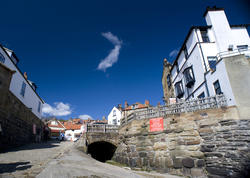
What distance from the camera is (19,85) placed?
51.3ft

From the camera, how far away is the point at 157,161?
38.0ft

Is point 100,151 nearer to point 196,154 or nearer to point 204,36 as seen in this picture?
point 196,154

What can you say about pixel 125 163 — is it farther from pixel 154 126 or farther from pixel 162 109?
pixel 162 109

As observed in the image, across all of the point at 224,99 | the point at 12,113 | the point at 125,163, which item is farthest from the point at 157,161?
the point at 12,113

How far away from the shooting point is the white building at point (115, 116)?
4230 centimetres

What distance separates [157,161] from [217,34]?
49.0 feet

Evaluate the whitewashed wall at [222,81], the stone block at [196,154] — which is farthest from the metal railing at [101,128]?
the whitewashed wall at [222,81]

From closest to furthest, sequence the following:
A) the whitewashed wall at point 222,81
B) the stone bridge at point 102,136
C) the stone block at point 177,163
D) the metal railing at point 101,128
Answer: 1. the whitewashed wall at point 222,81
2. the stone block at point 177,163
3. the stone bridge at point 102,136
4. the metal railing at point 101,128

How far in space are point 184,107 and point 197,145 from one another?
9.55 ft

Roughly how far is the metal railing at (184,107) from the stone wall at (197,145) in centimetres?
44

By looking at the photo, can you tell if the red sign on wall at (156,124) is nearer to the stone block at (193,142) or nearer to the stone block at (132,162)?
the stone block at (193,142)

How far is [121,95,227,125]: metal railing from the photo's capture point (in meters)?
10.6

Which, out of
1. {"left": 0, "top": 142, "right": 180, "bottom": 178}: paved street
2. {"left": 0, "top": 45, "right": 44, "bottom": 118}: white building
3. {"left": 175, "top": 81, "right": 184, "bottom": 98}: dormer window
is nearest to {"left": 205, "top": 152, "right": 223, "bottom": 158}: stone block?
{"left": 0, "top": 142, "right": 180, "bottom": 178}: paved street

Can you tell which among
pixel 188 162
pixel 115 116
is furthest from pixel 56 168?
pixel 115 116
